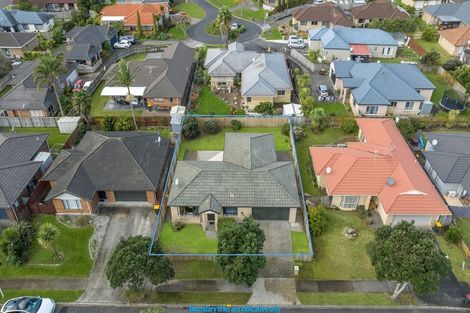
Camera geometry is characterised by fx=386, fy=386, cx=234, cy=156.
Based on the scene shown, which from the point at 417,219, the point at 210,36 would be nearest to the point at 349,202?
the point at 417,219

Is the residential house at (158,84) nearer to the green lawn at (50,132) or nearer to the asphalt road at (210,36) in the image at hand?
the green lawn at (50,132)

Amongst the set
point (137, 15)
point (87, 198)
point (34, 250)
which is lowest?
point (34, 250)

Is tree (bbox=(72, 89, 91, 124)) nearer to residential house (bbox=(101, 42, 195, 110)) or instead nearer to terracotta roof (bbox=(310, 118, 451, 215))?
residential house (bbox=(101, 42, 195, 110))

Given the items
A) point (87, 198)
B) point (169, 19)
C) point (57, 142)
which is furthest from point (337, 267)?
point (169, 19)

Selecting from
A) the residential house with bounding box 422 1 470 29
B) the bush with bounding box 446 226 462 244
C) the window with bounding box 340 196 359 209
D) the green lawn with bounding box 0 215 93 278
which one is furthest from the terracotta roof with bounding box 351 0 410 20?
the green lawn with bounding box 0 215 93 278

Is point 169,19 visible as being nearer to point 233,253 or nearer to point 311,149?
point 311,149

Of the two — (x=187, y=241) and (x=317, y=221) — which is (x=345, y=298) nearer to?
(x=317, y=221)
